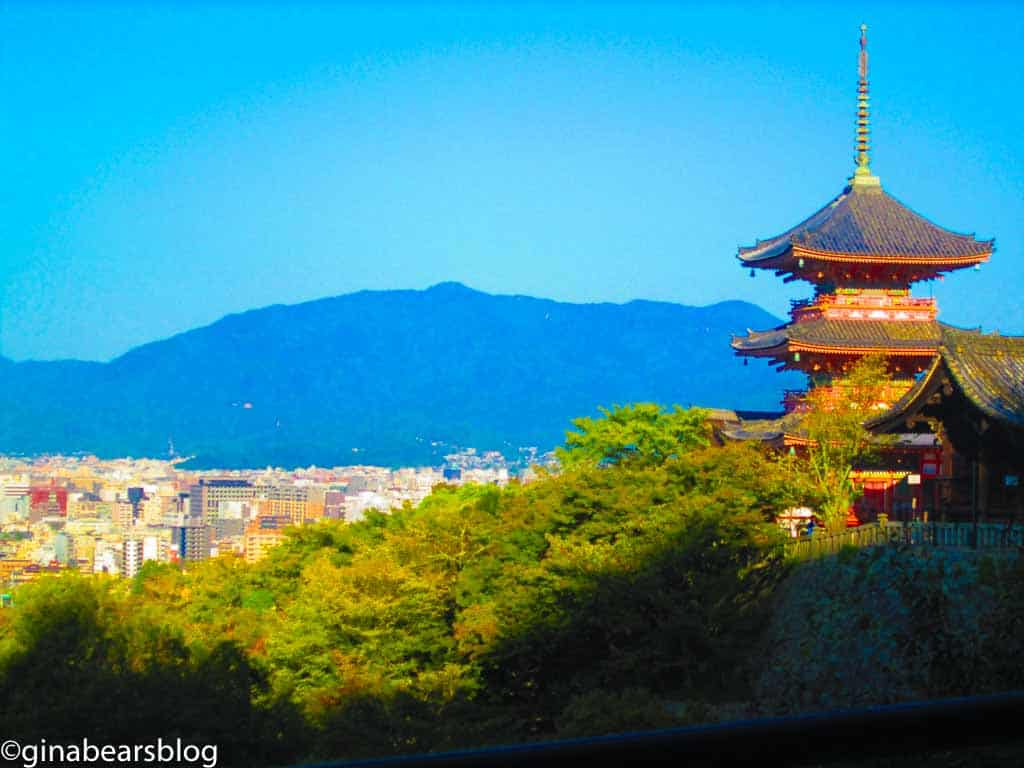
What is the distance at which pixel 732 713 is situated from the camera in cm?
1605

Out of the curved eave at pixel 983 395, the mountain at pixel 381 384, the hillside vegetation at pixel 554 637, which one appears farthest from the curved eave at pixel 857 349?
the mountain at pixel 381 384

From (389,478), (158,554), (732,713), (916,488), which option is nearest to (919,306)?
(916,488)

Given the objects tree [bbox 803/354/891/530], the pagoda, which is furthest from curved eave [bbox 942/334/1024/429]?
the pagoda

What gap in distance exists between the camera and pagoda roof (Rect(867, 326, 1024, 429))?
1622cm

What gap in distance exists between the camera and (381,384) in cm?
10556

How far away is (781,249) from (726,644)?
1301 cm

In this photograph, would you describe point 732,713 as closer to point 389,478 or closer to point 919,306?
point 919,306

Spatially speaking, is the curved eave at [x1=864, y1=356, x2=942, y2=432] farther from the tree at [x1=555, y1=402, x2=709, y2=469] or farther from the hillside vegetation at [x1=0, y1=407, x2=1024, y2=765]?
the tree at [x1=555, y1=402, x2=709, y2=469]

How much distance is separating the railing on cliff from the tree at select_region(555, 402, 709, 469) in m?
7.43

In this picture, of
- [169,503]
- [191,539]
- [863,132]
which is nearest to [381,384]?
[169,503]

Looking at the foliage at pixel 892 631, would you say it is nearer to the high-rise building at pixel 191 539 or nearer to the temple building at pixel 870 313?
the temple building at pixel 870 313

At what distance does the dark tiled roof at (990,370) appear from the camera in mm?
Result: 16172

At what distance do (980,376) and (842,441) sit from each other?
16.8 ft

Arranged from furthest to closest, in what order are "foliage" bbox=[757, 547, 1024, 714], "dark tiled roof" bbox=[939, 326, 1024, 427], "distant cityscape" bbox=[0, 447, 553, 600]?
Answer: "distant cityscape" bbox=[0, 447, 553, 600]
"dark tiled roof" bbox=[939, 326, 1024, 427]
"foliage" bbox=[757, 547, 1024, 714]
